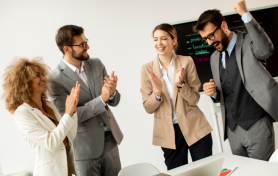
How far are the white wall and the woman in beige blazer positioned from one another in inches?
54.8

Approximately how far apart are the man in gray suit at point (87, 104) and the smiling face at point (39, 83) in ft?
0.48

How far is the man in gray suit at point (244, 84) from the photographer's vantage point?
172 centimetres

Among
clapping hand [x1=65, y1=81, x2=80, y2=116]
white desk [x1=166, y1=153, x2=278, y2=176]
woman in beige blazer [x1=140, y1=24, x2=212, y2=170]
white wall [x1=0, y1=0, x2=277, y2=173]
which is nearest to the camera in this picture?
white desk [x1=166, y1=153, x2=278, y2=176]

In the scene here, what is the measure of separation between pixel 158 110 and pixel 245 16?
1051mm

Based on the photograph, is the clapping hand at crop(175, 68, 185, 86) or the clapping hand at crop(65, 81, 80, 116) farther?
the clapping hand at crop(175, 68, 185, 86)

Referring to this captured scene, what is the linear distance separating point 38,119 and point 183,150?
126cm

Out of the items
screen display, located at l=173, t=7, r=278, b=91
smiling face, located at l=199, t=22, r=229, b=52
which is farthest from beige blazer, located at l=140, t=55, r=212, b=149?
screen display, located at l=173, t=7, r=278, b=91

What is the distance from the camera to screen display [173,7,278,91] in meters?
3.24

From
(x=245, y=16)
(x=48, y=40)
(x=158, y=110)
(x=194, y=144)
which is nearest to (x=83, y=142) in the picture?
(x=158, y=110)

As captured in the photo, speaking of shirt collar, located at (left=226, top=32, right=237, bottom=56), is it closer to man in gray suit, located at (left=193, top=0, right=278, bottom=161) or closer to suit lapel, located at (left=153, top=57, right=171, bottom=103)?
man in gray suit, located at (left=193, top=0, right=278, bottom=161)

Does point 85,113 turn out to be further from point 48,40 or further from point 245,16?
point 48,40

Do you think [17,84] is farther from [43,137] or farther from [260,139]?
[260,139]

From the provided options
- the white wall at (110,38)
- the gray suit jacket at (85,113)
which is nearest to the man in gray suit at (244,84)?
the gray suit jacket at (85,113)

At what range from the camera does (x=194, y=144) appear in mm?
1992
